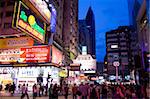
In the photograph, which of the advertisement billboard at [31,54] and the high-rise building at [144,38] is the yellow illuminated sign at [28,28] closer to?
the high-rise building at [144,38]

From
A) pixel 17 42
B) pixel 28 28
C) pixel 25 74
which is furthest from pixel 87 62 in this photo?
pixel 28 28

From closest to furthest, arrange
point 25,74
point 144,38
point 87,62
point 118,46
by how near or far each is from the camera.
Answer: point 144,38, point 25,74, point 87,62, point 118,46

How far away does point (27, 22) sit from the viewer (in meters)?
16.0

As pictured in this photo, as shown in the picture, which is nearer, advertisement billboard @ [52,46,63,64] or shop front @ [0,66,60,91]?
advertisement billboard @ [52,46,63,64]

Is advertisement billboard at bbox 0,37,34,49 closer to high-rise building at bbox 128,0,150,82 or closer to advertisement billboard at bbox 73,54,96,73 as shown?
high-rise building at bbox 128,0,150,82

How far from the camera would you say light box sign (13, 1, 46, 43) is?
15000 mm

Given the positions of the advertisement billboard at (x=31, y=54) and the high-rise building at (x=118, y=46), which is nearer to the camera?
the advertisement billboard at (x=31, y=54)

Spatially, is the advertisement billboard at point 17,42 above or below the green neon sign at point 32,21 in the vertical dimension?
below

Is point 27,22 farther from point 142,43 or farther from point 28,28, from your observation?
point 142,43

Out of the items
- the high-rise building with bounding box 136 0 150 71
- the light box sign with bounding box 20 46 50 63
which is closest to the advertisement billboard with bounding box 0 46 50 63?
the light box sign with bounding box 20 46 50 63

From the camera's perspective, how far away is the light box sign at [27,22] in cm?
1500

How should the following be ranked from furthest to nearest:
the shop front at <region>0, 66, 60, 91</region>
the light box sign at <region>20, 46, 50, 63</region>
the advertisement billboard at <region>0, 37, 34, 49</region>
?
the shop front at <region>0, 66, 60, 91</region>
the light box sign at <region>20, 46, 50, 63</region>
the advertisement billboard at <region>0, 37, 34, 49</region>

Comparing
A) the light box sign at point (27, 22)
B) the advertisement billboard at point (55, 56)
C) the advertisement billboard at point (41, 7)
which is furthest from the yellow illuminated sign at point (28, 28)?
the advertisement billboard at point (55, 56)

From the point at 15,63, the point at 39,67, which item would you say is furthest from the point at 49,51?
the point at 15,63
